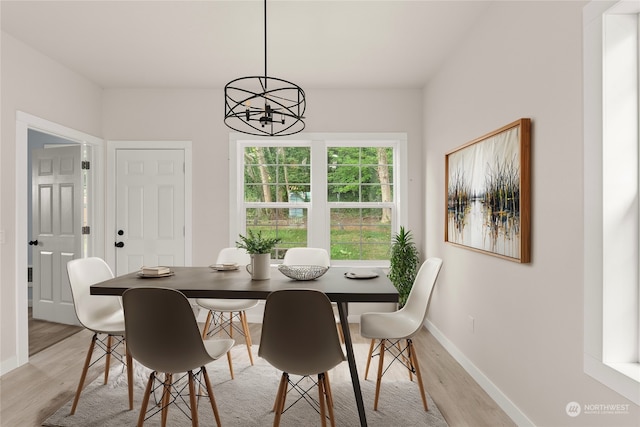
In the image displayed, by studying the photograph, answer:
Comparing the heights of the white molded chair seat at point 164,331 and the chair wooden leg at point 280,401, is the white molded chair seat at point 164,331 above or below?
above

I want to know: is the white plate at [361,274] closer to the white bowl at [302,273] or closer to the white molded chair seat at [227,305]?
the white bowl at [302,273]

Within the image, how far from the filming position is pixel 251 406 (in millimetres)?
2432

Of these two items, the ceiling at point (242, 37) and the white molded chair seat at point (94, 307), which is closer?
the white molded chair seat at point (94, 307)

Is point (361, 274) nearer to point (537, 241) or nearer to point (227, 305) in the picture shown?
point (537, 241)

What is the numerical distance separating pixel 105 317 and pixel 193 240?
178 centimetres

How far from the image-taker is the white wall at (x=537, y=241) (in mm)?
1758

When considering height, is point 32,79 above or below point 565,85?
above

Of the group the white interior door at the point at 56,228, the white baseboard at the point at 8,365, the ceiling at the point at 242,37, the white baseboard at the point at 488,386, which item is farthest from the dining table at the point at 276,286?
the white interior door at the point at 56,228

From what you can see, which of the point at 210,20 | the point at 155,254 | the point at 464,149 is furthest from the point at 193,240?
the point at 464,149

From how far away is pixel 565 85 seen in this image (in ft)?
5.97

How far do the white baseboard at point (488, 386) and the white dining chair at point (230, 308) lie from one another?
68.8 inches

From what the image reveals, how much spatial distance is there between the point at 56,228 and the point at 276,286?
3380 mm

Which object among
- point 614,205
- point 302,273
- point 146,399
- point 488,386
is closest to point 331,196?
point 302,273

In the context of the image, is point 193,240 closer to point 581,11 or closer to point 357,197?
point 357,197
